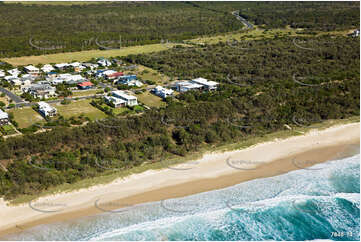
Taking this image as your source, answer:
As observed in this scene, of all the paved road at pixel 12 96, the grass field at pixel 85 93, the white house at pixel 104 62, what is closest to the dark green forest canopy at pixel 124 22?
the white house at pixel 104 62

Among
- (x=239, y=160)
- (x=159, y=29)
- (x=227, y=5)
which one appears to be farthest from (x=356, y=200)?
(x=227, y=5)

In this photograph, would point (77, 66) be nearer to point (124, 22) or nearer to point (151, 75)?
point (151, 75)

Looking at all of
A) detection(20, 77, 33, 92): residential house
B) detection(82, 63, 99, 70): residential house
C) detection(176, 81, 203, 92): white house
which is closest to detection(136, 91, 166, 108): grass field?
detection(176, 81, 203, 92): white house

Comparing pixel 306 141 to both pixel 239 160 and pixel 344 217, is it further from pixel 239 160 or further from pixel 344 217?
pixel 344 217

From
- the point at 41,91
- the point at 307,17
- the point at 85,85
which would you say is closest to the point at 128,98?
the point at 85,85

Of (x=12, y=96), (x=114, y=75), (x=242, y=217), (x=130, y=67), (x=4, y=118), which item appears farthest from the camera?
(x=130, y=67)
